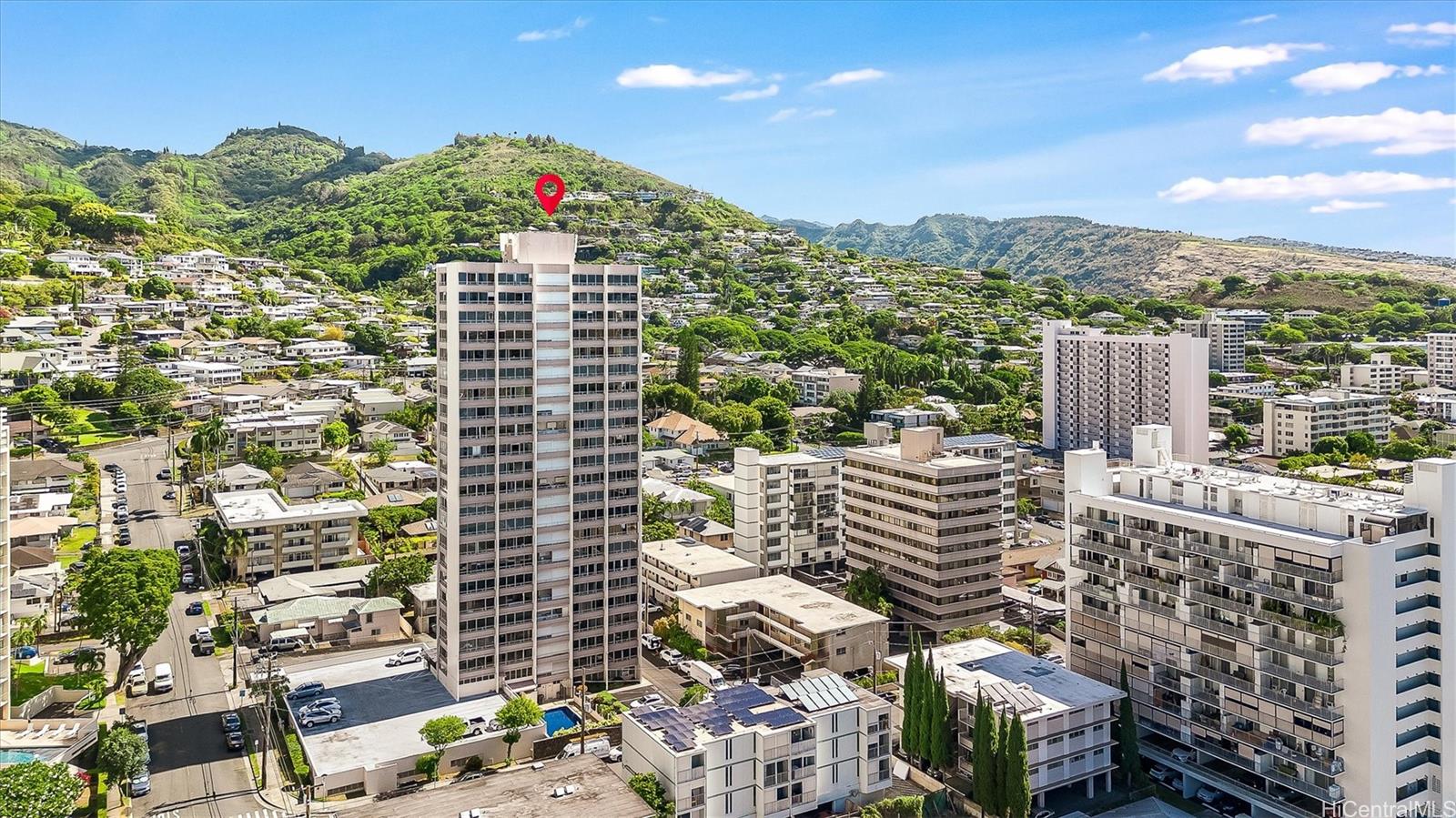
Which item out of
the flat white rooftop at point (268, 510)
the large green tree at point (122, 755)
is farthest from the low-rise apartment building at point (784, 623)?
the large green tree at point (122, 755)

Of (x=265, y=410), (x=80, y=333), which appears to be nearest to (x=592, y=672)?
(x=265, y=410)

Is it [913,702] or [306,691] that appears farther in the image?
[306,691]

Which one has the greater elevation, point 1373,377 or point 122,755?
point 1373,377

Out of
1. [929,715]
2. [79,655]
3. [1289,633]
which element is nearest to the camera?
[1289,633]

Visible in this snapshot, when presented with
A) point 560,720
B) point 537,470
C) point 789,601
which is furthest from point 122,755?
point 789,601

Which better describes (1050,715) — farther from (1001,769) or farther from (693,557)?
(693,557)

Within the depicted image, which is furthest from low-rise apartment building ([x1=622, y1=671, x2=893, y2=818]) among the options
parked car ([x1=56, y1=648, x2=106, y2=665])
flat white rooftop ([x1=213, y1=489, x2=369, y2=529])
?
flat white rooftop ([x1=213, y1=489, x2=369, y2=529])

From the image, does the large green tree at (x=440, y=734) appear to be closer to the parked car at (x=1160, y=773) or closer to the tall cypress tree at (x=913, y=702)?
the tall cypress tree at (x=913, y=702)
